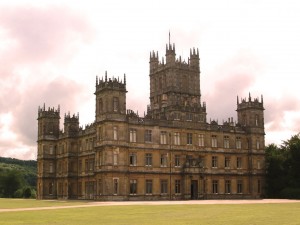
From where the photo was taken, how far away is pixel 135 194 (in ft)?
214

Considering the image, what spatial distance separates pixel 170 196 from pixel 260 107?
70.6 ft

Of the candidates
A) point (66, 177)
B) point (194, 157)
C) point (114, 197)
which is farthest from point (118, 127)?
point (66, 177)

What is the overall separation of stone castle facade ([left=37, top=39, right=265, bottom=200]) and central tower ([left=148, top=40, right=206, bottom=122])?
159 millimetres

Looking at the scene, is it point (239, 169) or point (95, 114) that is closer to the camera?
point (95, 114)

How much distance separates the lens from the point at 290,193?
69.2 meters

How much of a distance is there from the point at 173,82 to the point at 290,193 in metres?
24.4

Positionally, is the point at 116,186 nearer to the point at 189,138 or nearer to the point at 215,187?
the point at 189,138

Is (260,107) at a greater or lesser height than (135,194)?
greater

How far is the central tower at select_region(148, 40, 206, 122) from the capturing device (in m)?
78.4

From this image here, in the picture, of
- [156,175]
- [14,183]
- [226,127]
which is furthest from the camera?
[14,183]

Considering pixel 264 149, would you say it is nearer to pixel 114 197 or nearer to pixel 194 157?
pixel 194 157

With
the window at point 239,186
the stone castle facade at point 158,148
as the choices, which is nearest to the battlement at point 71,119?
the stone castle facade at point 158,148

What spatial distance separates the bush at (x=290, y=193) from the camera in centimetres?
6806

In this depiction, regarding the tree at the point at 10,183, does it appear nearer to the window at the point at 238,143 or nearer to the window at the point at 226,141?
the window at the point at 226,141
